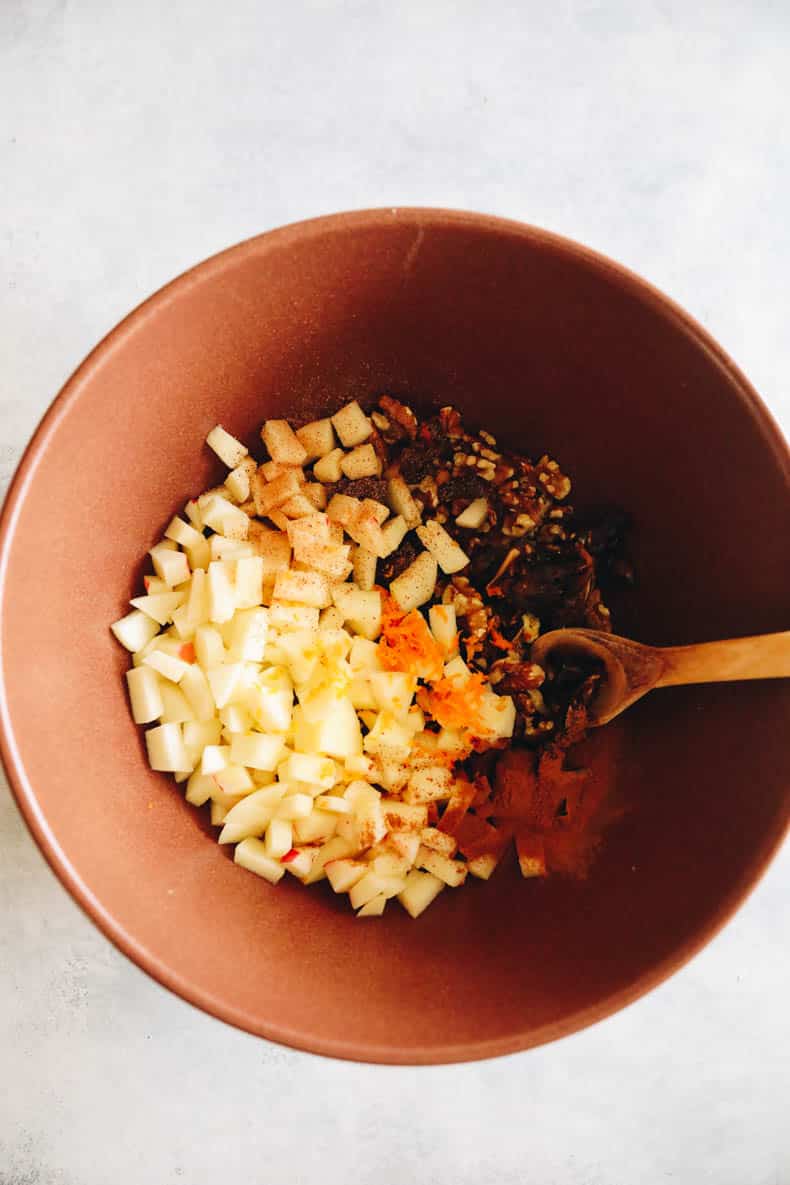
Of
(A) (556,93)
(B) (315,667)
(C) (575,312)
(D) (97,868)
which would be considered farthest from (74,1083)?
(A) (556,93)

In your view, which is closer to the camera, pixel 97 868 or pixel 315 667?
pixel 97 868

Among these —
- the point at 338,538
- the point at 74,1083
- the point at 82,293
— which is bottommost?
the point at 74,1083

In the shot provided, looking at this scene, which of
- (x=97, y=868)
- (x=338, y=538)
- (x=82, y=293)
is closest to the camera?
(x=97, y=868)

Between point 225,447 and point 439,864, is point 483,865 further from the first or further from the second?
point 225,447

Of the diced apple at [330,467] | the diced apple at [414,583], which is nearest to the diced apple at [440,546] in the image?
the diced apple at [414,583]

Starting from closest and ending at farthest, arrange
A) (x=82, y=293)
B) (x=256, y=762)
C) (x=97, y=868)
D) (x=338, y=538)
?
(x=97, y=868) < (x=256, y=762) < (x=338, y=538) < (x=82, y=293)

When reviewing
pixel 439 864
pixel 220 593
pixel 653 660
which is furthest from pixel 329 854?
pixel 653 660

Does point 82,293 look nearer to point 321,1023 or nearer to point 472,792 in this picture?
point 472,792
